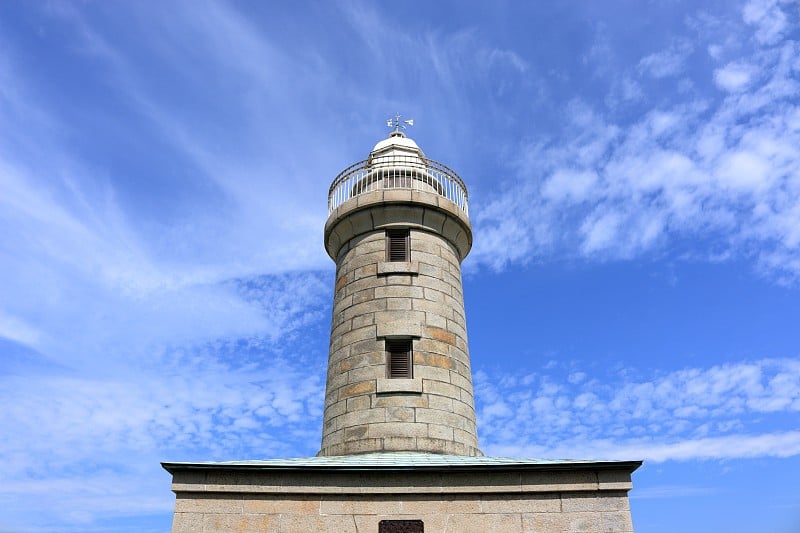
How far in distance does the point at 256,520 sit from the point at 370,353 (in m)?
4.66

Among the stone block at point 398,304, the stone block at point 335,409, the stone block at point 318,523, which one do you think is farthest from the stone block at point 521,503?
the stone block at point 398,304

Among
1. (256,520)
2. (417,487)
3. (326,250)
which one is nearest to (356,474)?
(417,487)

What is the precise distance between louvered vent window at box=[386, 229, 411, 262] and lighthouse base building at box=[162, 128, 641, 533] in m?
0.03

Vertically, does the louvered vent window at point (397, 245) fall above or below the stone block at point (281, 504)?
above

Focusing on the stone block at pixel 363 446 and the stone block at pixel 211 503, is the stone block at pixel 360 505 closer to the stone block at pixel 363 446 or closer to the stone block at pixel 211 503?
the stone block at pixel 211 503

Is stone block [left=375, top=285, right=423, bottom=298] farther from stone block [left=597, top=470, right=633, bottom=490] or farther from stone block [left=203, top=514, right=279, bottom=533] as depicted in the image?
stone block [left=597, top=470, right=633, bottom=490]

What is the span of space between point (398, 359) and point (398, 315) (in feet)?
3.31

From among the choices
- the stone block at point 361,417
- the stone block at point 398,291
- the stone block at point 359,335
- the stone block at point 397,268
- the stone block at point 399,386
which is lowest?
the stone block at point 361,417

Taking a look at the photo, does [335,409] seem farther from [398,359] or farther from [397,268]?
[397,268]

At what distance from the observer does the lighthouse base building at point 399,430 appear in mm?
9797

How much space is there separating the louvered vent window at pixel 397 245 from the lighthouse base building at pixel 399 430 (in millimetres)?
29

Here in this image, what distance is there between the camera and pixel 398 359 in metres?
13.6

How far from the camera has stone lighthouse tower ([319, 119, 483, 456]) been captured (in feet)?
42.5

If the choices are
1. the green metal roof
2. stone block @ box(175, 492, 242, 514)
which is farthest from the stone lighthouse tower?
stone block @ box(175, 492, 242, 514)
